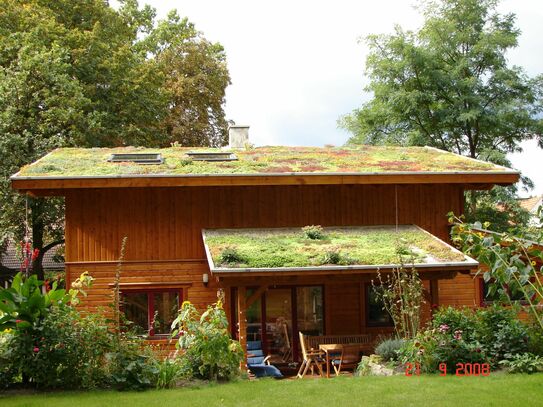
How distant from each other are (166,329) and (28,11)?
14.7m

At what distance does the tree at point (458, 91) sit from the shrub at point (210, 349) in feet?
60.0

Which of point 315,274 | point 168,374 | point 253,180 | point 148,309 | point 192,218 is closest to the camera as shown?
point 168,374

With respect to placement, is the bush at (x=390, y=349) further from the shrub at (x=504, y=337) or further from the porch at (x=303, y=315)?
the porch at (x=303, y=315)

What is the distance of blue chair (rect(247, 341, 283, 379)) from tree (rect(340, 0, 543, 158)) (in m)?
13.9

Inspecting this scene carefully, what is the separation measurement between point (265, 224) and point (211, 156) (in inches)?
92.6

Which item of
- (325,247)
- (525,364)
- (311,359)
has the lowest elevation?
(311,359)

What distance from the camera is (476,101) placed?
26.6 meters

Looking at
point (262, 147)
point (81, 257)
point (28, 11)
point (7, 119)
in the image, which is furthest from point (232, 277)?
point (28, 11)

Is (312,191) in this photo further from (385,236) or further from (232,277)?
(232,277)

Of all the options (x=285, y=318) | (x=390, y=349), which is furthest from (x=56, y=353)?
(x=285, y=318)

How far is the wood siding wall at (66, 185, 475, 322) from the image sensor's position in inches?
602

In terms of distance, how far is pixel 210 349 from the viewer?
9539 millimetres

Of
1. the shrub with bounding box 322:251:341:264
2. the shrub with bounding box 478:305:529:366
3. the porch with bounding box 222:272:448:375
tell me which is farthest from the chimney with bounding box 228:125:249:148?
the shrub with bounding box 478:305:529:366
